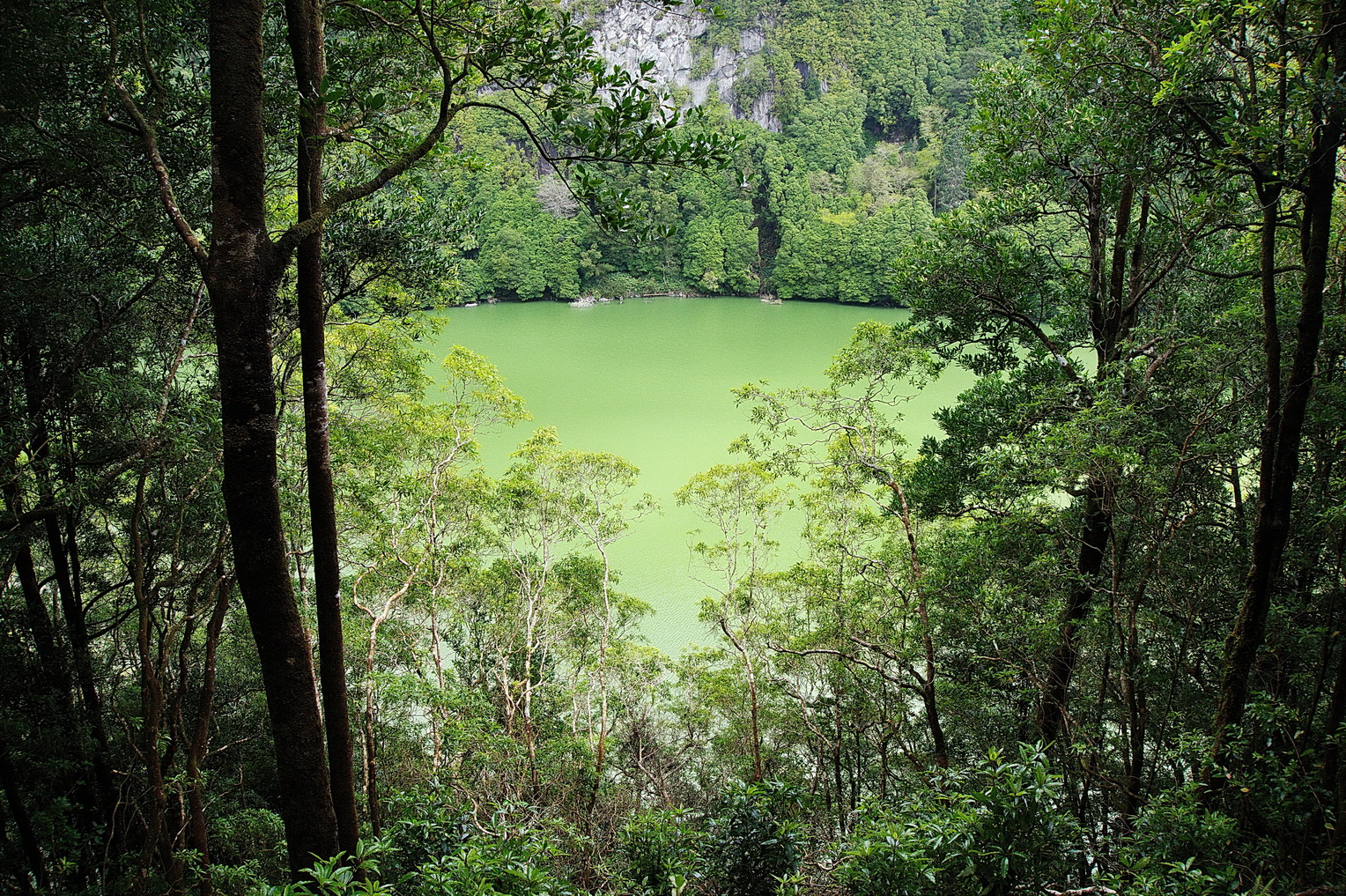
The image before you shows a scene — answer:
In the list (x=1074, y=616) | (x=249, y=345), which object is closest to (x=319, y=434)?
(x=249, y=345)

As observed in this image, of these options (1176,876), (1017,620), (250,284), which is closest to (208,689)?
(250,284)

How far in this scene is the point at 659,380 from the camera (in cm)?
1934

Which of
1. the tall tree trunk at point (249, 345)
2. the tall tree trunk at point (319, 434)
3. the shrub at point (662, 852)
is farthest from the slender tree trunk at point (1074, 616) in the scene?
the tall tree trunk at point (249, 345)

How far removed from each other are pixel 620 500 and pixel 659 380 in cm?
1089

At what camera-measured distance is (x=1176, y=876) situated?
2.12 m

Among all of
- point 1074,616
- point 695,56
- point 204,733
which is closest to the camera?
point 204,733

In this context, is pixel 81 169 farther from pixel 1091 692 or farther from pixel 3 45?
pixel 1091 692

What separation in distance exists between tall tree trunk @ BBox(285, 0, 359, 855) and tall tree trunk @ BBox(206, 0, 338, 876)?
263mm

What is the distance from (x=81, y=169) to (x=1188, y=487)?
498 cm

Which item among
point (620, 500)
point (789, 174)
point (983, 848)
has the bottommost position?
point (620, 500)

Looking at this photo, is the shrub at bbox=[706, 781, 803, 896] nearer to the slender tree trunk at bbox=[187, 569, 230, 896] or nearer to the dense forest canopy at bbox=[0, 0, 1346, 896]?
the dense forest canopy at bbox=[0, 0, 1346, 896]

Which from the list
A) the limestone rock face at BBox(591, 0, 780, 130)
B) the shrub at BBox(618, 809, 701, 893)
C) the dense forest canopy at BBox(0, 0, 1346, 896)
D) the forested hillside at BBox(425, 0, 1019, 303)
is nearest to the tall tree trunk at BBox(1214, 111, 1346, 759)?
the dense forest canopy at BBox(0, 0, 1346, 896)

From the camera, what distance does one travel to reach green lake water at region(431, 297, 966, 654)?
10.6 metres

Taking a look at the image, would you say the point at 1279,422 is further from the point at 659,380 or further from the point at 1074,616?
the point at 659,380
